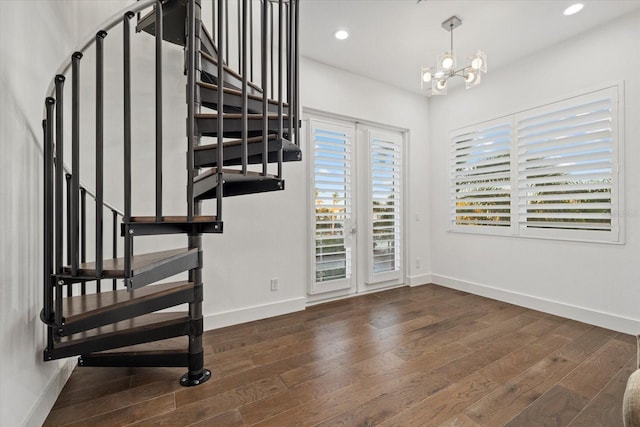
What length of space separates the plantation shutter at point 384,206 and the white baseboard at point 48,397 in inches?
123

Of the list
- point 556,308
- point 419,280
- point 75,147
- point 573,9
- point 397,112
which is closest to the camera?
point 75,147

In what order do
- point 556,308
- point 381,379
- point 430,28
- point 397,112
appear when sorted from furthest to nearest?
point 397,112 < point 556,308 < point 430,28 < point 381,379

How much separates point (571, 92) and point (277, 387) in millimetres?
3906

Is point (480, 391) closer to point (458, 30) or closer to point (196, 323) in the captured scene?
point (196, 323)

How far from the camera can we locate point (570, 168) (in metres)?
3.01

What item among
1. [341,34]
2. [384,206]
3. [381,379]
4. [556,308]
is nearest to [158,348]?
[381,379]

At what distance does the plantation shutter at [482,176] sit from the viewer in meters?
3.62

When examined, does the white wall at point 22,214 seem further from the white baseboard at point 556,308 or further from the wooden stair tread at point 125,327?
the white baseboard at point 556,308

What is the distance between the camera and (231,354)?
7.70 ft

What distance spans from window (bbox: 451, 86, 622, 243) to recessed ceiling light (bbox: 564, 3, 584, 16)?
79 cm

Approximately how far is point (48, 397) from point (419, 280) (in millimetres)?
4106

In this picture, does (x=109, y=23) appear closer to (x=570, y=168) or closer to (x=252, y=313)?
(x=252, y=313)

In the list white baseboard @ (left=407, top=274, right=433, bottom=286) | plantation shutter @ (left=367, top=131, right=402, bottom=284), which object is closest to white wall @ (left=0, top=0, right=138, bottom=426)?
plantation shutter @ (left=367, top=131, right=402, bottom=284)

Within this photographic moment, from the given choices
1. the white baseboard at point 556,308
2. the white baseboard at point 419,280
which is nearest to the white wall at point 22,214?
the white baseboard at point 419,280
